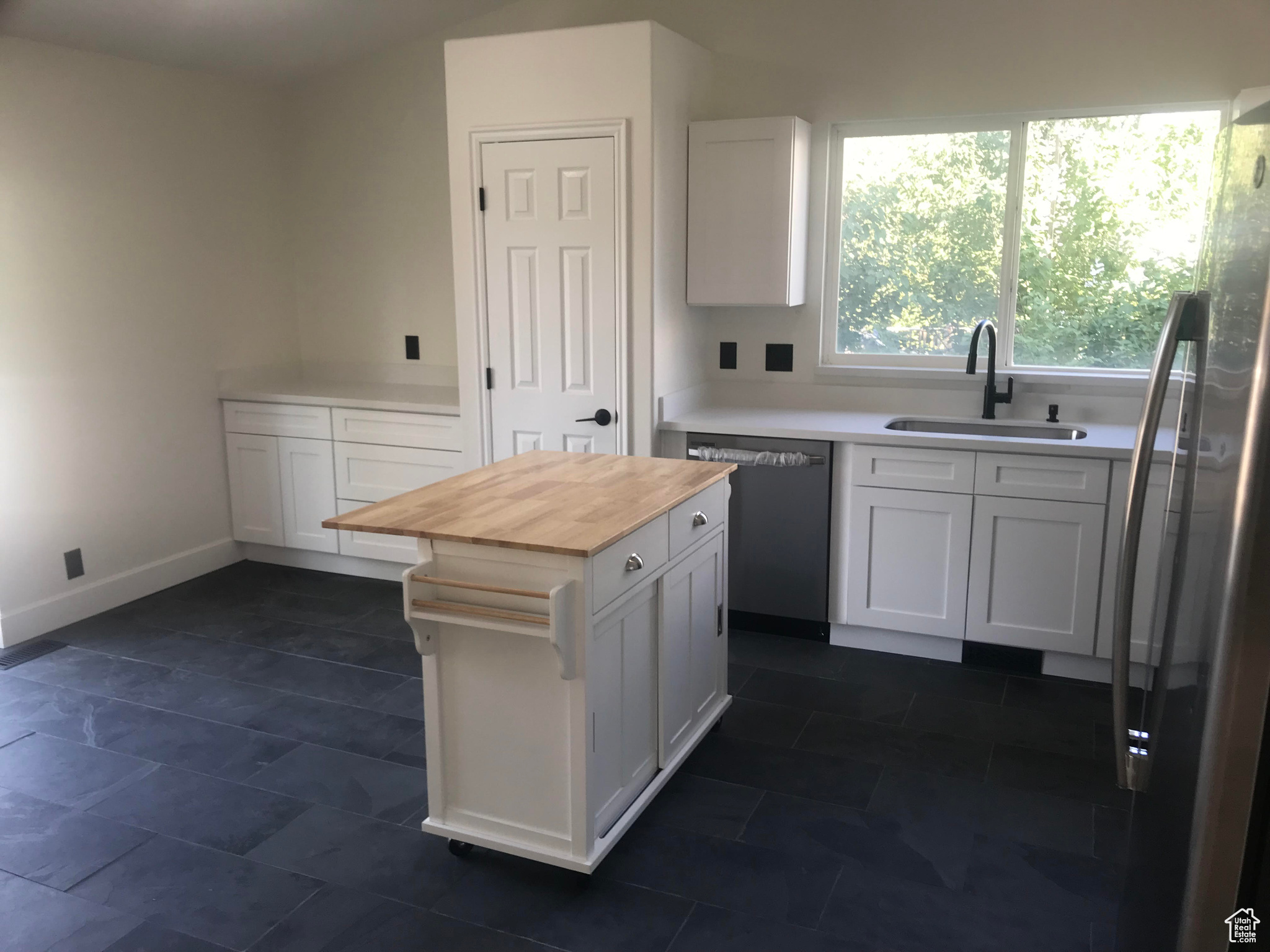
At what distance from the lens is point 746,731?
3086 millimetres

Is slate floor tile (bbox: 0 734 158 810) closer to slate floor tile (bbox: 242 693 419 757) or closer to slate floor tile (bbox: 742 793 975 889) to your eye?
slate floor tile (bbox: 242 693 419 757)

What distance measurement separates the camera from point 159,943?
83.5 inches

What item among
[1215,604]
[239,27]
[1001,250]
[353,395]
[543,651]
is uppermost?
[239,27]

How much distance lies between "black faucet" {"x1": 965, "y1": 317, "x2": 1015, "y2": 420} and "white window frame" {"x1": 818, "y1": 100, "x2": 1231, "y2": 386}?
0.07m

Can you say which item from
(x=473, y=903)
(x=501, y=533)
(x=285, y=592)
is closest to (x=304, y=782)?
(x=473, y=903)

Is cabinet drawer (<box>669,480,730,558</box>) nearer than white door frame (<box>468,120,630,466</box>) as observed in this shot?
Yes

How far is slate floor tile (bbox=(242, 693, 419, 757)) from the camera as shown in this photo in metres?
3.02

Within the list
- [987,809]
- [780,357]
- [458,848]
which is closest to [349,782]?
[458,848]

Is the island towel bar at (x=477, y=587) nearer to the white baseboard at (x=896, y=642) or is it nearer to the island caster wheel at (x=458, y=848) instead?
the island caster wheel at (x=458, y=848)

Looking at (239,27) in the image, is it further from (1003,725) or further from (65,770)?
(1003,725)

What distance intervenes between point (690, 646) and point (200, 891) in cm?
137

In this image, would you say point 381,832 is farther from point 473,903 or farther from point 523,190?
point 523,190

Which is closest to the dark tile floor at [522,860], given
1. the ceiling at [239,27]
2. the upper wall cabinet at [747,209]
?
the upper wall cabinet at [747,209]

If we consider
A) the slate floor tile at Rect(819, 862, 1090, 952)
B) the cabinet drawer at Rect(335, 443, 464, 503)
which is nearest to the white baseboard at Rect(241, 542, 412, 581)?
the cabinet drawer at Rect(335, 443, 464, 503)
